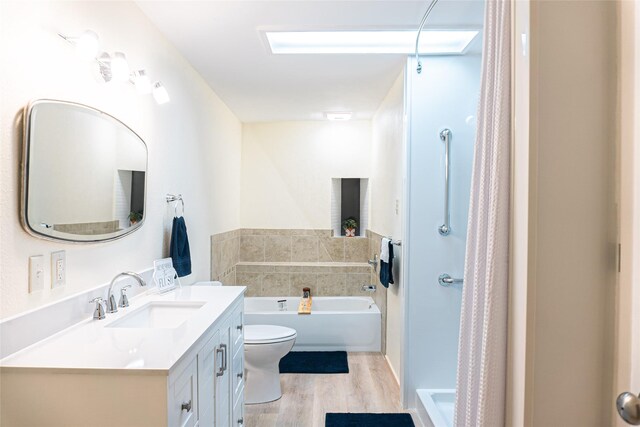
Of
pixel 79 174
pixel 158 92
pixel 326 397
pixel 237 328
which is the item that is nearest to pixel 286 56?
pixel 158 92

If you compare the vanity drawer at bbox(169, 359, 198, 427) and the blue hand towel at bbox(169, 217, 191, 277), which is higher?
the blue hand towel at bbox(169, 217, 191, 277)

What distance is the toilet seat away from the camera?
2920 millimetres

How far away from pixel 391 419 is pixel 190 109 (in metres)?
2.52

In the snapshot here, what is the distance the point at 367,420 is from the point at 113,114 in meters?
2.33

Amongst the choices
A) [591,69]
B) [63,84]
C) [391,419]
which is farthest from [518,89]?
[391,419]

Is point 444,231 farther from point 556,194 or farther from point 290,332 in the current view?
point 556,194

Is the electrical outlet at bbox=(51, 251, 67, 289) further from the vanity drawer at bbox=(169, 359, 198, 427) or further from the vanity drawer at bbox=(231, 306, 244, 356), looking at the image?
the vanity drawer at bbox=(231, 306, 244, 356)

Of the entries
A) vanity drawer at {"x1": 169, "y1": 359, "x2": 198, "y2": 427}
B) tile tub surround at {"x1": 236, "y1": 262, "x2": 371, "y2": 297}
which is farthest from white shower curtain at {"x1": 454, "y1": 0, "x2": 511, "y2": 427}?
tile tub surround at {"x1": 236, "y1": 262, "x2": 371, "y2": 297}

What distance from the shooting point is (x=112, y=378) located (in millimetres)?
1152

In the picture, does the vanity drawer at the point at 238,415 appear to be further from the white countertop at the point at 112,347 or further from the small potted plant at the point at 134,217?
the small potted plant at the point at 134,217

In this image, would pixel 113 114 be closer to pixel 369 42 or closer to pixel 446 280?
pixel 369 42

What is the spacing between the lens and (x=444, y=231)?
275 cm

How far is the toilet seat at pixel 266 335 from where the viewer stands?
2920 millimetres

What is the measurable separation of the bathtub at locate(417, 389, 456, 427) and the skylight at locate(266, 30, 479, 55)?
2.21 metres
